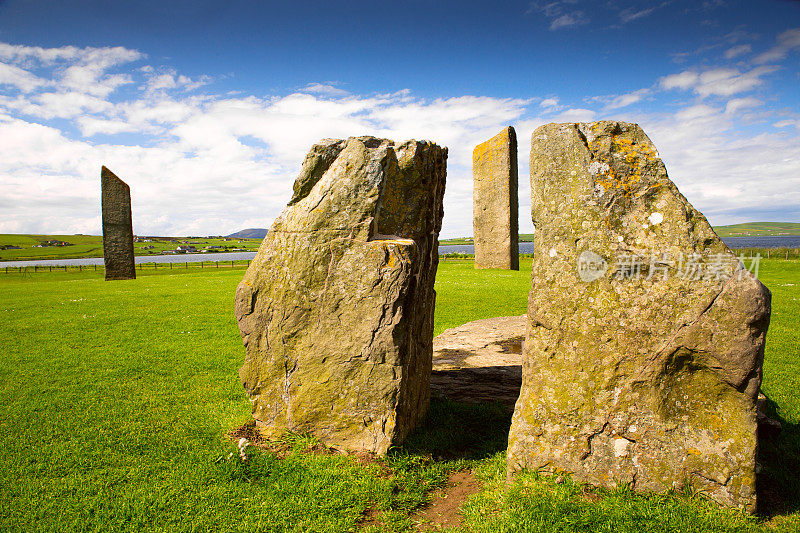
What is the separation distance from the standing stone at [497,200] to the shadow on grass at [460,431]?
1423 cm

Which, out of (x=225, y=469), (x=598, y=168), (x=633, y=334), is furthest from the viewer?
(x=225, y=469)

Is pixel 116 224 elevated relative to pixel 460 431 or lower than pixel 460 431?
elevated

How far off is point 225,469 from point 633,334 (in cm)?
398

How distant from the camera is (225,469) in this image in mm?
4469

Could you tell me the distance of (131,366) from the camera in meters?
7.77

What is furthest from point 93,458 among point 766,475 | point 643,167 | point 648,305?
point 766,475

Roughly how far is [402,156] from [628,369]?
308 centimetres

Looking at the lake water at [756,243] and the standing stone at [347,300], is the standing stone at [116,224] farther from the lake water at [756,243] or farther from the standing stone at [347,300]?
the lake water at [756,243]

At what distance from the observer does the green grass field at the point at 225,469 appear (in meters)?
3.67

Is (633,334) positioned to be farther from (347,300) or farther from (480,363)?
(480,363)

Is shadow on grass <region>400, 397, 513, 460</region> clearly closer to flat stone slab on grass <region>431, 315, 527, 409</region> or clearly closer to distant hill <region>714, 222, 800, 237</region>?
flat stone slab on grass <region>431, 315, 527, 409</region>

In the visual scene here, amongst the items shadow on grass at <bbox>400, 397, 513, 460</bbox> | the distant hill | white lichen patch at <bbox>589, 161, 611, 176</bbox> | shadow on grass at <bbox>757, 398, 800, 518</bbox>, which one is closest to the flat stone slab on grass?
shadow on grass at <bbox>400, 397, 513, 460</bbox>

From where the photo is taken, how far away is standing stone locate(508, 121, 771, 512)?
3.61 m

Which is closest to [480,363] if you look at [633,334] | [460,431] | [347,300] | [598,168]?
[460,431]
